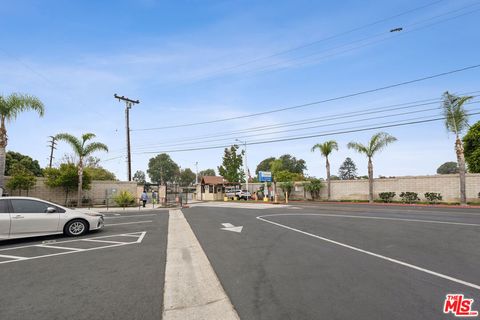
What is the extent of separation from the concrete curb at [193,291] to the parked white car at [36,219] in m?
4.86

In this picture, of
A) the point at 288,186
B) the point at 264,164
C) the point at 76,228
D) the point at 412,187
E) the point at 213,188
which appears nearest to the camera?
the point at 76,228

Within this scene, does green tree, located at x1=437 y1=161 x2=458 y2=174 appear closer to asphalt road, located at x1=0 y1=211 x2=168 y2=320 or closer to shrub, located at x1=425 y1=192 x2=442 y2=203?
shrub, located at x1=425 y1=192 x2=442 y2=203

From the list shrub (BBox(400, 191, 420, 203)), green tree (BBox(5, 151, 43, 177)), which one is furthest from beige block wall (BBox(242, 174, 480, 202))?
green tree (BBox(5, 151, 43, 177))

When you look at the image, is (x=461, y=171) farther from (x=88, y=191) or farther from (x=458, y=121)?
(x=88, y=191)

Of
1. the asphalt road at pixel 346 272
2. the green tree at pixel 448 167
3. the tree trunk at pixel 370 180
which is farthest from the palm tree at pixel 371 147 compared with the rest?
the green tree at pixel 448 167

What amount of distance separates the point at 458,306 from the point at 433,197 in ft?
93.6

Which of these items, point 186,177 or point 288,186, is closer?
point 288,186

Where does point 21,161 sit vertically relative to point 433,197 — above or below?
above

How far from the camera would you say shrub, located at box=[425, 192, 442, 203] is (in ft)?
92.4

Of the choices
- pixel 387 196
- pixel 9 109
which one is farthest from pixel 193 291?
pixel 387 196

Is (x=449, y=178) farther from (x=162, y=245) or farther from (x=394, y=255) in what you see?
(x=162, y=245)

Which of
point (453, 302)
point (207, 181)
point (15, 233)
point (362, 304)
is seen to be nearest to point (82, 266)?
point (15, 233)

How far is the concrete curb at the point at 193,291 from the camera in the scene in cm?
394

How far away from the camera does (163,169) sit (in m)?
123
